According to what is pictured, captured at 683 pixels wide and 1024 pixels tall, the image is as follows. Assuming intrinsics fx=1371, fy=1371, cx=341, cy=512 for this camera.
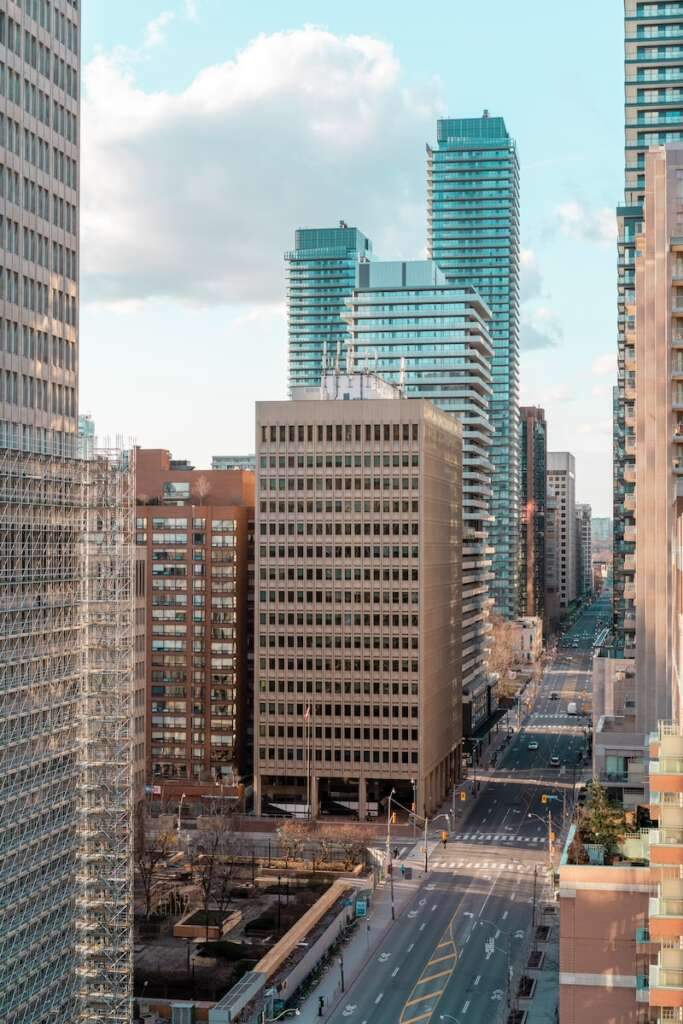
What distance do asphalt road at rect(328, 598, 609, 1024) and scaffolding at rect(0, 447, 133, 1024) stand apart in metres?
16.8

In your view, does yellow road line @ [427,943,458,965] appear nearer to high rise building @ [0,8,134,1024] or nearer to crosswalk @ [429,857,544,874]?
crosswalk @ [429,857,544,874]

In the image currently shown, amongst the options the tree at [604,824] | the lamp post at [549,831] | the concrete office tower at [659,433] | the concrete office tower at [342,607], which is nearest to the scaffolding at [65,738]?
the concrete office tower at [659,433]

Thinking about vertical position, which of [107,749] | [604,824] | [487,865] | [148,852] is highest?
[604,824]

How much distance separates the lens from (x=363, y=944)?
10388 cm

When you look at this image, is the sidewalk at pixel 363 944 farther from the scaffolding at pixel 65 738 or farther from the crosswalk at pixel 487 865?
the scaffolding at pixel 65 738

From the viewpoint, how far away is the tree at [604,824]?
194ft

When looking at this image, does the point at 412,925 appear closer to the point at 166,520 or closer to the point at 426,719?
the point at 426,719

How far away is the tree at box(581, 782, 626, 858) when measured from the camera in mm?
59281

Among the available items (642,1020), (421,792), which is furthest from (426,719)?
(642,1020)

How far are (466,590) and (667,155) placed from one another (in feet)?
394

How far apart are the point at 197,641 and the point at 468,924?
2460 inches

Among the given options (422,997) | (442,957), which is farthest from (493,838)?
(422,997)

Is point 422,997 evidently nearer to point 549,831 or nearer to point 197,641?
point 549,831

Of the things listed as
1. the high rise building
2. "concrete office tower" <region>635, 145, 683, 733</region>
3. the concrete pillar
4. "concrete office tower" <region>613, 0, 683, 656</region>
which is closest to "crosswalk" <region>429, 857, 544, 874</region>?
the concrete pillar
